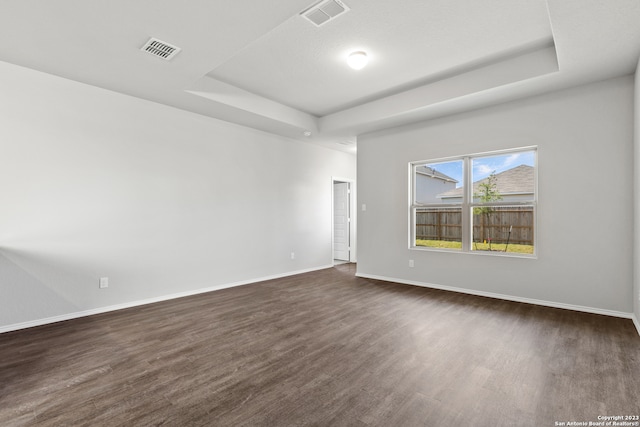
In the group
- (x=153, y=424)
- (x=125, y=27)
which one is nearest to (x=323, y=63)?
(x=125, y=27)

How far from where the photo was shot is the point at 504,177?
440 cm

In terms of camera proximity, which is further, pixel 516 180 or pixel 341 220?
pixel 341 220

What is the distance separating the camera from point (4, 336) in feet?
9.86

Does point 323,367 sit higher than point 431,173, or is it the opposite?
point 431,173

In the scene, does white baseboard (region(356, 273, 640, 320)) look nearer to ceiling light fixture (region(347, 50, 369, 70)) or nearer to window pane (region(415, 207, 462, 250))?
window pane (region(415, 207, 462, 250))

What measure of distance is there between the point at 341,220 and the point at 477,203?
361 cm

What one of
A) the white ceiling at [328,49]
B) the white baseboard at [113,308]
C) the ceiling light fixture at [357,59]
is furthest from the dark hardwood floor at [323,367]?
the ceiling light fixture at [357,59]

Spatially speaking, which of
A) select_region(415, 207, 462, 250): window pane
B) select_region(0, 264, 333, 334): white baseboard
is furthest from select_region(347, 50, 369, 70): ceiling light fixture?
select_region(0, 264, 333, 334): white baseboard

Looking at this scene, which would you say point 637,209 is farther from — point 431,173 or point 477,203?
point 431,173

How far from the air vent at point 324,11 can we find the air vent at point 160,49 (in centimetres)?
131

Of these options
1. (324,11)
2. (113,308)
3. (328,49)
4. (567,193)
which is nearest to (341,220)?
(567,193)

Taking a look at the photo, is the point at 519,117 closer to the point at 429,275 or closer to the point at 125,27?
the point at 429,275

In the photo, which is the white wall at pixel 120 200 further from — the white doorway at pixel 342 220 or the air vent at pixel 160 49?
the white doorway at pixel 342 220

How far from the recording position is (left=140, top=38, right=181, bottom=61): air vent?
2815 millimetres
